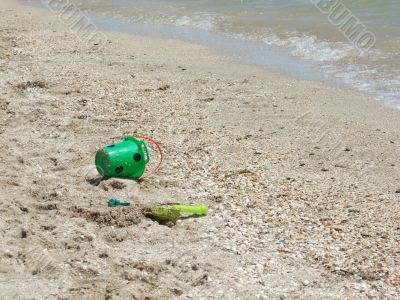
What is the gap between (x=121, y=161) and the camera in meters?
5.65

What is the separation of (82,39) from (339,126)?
5.99 m

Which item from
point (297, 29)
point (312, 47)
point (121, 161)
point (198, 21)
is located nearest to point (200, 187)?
point (121, 161)

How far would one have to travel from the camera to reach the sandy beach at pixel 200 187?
4.23 meters

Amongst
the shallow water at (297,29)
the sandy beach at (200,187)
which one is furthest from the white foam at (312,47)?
the sandy beach at (200,187)

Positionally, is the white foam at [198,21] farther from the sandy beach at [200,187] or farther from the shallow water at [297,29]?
the sandy beach at [200,187]

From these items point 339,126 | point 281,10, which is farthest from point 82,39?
point 339,126

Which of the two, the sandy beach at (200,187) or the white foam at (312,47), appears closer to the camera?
the sandy beach at (200,187)

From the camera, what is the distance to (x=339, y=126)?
7.37 m

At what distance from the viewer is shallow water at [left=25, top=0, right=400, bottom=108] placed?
9789mm

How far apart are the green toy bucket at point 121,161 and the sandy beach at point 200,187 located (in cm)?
10

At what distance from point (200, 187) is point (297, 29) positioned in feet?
24.1

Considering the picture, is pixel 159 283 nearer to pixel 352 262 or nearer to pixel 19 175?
pixel 352 262

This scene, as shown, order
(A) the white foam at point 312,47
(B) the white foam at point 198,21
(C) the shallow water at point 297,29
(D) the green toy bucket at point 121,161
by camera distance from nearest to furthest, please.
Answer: (D) the green toy bucket at point 121,161 → (C) the shallow water at point 297,29 → (A) the white foam at point 312,47 → (B) the white foam at point 198,21

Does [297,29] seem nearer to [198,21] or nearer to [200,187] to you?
[198,21]
